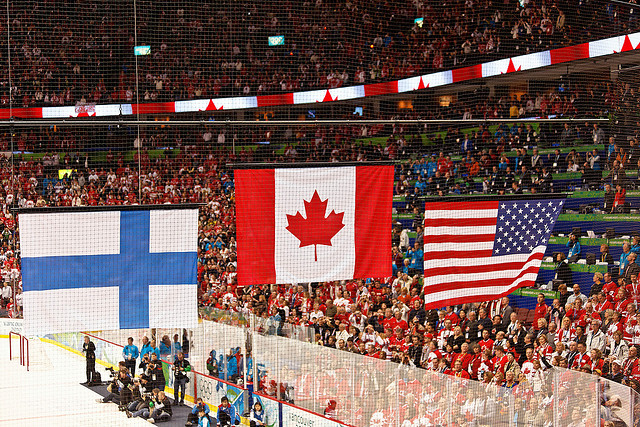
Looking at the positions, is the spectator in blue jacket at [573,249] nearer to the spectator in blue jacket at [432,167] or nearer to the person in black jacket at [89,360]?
the spectator in blue jacket at [432,167]

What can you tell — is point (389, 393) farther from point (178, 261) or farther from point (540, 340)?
point (178, 261)

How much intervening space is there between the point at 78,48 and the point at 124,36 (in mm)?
1284

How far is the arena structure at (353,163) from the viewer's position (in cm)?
689

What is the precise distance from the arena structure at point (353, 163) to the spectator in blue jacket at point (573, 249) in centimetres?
3

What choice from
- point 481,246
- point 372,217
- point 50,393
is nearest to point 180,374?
point 50,393

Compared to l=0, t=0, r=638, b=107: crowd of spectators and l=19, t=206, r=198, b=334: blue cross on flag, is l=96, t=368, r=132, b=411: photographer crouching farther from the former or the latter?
l=0, t=0, r=638, b=107: crowd of spectators

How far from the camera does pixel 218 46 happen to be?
17703mm

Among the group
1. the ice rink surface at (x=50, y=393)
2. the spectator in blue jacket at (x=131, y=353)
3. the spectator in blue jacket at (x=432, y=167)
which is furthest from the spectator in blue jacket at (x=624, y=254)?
the spectator in blue jacket at (x=131, y=353)

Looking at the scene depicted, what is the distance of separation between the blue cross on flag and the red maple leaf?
35.4 inches

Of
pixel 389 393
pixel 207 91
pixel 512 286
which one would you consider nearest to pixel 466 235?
pixel 512 286

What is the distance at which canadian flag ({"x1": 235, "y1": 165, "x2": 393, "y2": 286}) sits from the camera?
588cm

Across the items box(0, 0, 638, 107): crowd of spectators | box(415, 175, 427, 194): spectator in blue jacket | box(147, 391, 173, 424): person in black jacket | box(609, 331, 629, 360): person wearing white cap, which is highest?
box(0, 0, 638, 107): crowd of spectators

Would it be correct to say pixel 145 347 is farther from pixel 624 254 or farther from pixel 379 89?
pixel 379 89

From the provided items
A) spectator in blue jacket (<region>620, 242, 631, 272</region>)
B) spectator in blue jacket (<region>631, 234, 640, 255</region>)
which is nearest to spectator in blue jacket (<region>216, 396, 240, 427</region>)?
spectator in blue jacket (<region>620, 242, 631, 272</region>)
